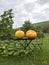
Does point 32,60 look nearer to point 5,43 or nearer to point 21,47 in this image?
point 21,47

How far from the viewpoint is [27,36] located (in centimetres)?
609

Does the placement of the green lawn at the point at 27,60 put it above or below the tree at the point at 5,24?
below

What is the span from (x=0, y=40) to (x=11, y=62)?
2.29ft

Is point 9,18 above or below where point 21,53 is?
above

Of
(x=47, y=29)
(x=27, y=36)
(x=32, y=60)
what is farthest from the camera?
(x=47, y=29)

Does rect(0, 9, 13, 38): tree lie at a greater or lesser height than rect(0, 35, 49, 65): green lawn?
greater

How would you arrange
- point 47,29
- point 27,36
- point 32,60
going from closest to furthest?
1. point 27,36
2. point 32,60
3. point 47,29

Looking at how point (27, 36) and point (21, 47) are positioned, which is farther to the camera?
point (21, 47)

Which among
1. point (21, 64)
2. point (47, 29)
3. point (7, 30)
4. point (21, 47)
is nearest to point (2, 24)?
point (7, 30)

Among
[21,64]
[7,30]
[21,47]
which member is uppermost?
[7,30]

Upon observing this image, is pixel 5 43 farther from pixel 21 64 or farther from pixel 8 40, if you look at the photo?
pixel 21 64

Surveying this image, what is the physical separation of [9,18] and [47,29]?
19.9 m

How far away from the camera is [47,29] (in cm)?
2619

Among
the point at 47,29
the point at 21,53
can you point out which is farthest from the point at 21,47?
the point at 47,29
